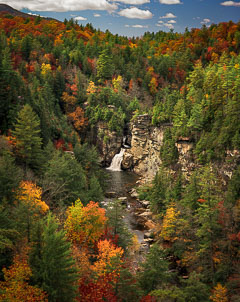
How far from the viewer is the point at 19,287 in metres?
17.4

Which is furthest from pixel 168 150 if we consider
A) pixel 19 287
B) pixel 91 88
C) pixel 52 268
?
pixel 19 287

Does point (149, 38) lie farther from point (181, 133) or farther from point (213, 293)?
point (213, 293)

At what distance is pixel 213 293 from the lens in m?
30.6

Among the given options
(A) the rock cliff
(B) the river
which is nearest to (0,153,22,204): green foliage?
(B) the river

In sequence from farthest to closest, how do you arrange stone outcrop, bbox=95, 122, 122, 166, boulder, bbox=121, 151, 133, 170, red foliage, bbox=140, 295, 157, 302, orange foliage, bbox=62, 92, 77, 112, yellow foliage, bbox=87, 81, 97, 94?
yellow foliage, bbox=87, 81, 97, 94 < orange foliage, bbox=62, 92, 77, 112 < stone outcrop, bbox=95, 122, 122, 166 < boulder, bbox=121, 151, 133, 170 < red foliage, bbox=140, 295, 157, 302

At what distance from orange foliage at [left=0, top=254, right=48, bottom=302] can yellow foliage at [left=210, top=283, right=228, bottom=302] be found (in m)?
19.0

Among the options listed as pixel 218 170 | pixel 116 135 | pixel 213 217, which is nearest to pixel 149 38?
A: pixel 116 135

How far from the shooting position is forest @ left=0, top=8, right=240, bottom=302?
816 inches

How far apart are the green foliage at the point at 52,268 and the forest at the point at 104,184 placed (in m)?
0.07

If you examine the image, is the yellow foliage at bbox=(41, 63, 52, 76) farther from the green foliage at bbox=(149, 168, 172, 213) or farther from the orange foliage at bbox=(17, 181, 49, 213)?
the orange foliage at bbox=(17, 181, 49, 213)

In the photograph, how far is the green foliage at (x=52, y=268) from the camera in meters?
18.2

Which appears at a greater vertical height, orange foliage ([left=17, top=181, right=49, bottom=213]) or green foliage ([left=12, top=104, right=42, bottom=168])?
green foliage ([left=12, top=104, right=42, bottom=168])

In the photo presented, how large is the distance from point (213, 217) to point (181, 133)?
989 inches

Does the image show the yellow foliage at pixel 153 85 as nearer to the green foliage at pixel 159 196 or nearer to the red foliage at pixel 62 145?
the red foliage at pixel 62 145
